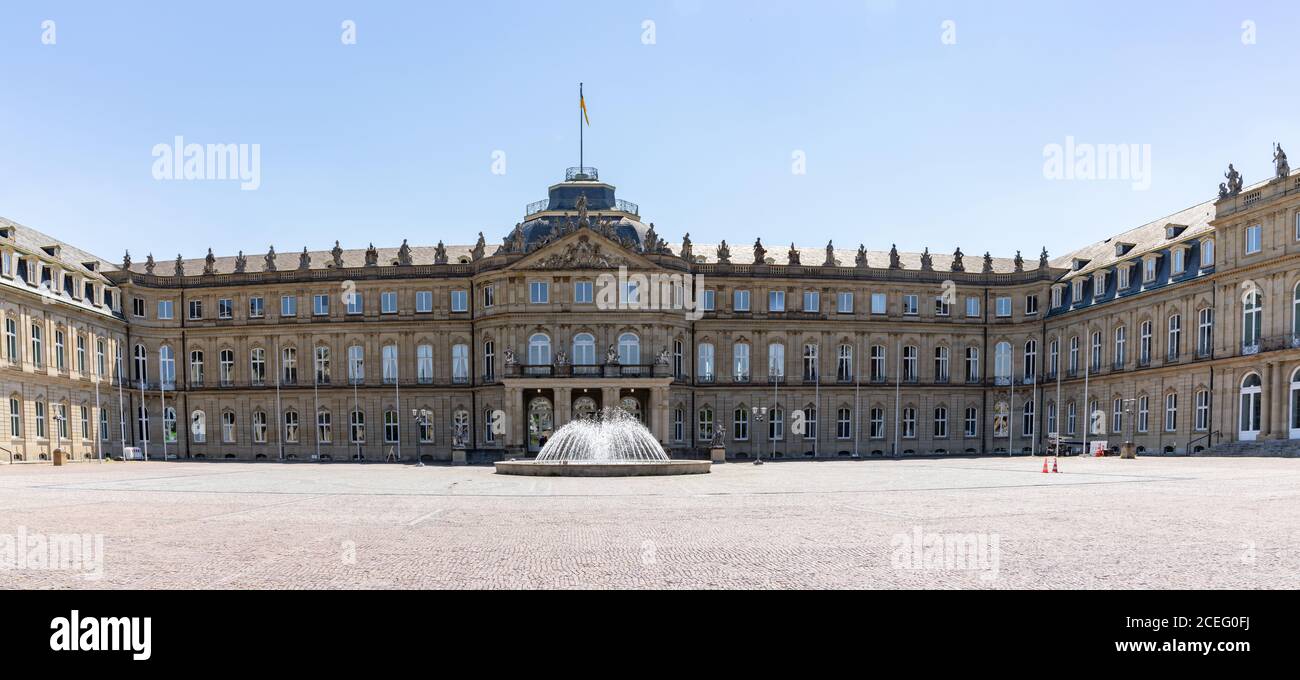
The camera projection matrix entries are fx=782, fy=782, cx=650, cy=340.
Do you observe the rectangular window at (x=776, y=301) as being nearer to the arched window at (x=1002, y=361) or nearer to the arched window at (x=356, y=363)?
the arched window at (x=1002, y=361)

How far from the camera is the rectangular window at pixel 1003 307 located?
2547 inches

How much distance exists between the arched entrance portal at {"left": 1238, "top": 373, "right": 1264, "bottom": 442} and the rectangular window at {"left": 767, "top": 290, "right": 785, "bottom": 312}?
97.0ft

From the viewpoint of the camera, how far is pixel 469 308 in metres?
60.3

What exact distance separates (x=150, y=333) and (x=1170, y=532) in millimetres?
69175

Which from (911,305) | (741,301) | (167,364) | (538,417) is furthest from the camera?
(911,305)

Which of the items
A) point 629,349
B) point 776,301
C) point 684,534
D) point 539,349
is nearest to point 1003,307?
point 776,301

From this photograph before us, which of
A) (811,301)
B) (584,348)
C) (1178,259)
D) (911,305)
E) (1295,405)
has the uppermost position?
(1178,259)

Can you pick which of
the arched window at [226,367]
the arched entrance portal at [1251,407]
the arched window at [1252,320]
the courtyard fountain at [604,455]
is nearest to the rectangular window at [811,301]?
the courtyard fountain at [604,455]

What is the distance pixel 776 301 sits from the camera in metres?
61.8

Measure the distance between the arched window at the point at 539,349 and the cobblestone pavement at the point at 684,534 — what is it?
2925 cm

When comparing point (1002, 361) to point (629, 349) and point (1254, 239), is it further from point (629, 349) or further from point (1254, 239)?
point (629, 349)

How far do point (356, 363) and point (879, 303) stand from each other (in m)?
42.1

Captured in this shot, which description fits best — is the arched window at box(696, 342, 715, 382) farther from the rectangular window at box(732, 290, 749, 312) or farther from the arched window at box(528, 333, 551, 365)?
the arched window at box(528, 333, 551, 365)

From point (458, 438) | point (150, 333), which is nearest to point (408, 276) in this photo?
point (458, 438)
